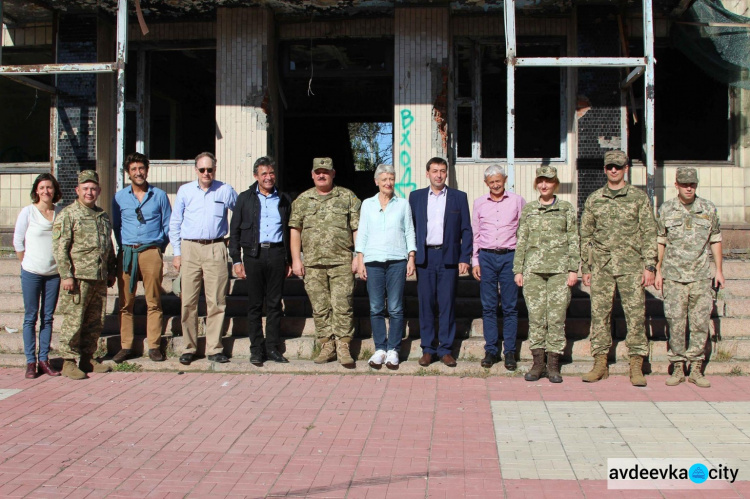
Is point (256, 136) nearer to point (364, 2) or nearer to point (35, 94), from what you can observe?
A: point (364, 2)

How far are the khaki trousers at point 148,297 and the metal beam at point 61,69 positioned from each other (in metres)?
2.64

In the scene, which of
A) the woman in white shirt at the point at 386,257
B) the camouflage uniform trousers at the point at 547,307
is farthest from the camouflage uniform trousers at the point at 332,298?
the camouflage uniform trousers at the point at 547,307

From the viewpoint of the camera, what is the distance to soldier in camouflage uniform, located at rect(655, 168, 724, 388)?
664 cm

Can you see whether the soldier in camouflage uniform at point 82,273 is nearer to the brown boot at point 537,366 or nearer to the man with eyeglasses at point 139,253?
the man with eyeglasses at point 139,253

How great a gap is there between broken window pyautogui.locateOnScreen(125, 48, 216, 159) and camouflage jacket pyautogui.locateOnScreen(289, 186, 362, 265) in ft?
14.7

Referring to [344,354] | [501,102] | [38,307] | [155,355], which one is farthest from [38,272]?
[501,102]

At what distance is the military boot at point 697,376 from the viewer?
21.4ft

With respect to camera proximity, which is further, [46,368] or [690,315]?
[46,368]

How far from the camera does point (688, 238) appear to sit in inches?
263

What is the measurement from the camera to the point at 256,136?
10.3 metres

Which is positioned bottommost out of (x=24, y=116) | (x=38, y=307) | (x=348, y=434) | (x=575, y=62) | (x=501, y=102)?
(x=348, y=434)

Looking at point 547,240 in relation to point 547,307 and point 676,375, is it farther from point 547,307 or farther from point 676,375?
point 676,375

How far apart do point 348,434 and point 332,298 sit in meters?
2.12

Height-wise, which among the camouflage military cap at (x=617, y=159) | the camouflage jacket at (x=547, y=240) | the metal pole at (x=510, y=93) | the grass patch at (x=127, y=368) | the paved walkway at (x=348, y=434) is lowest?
the paved walkway at (x=348, y=434)
